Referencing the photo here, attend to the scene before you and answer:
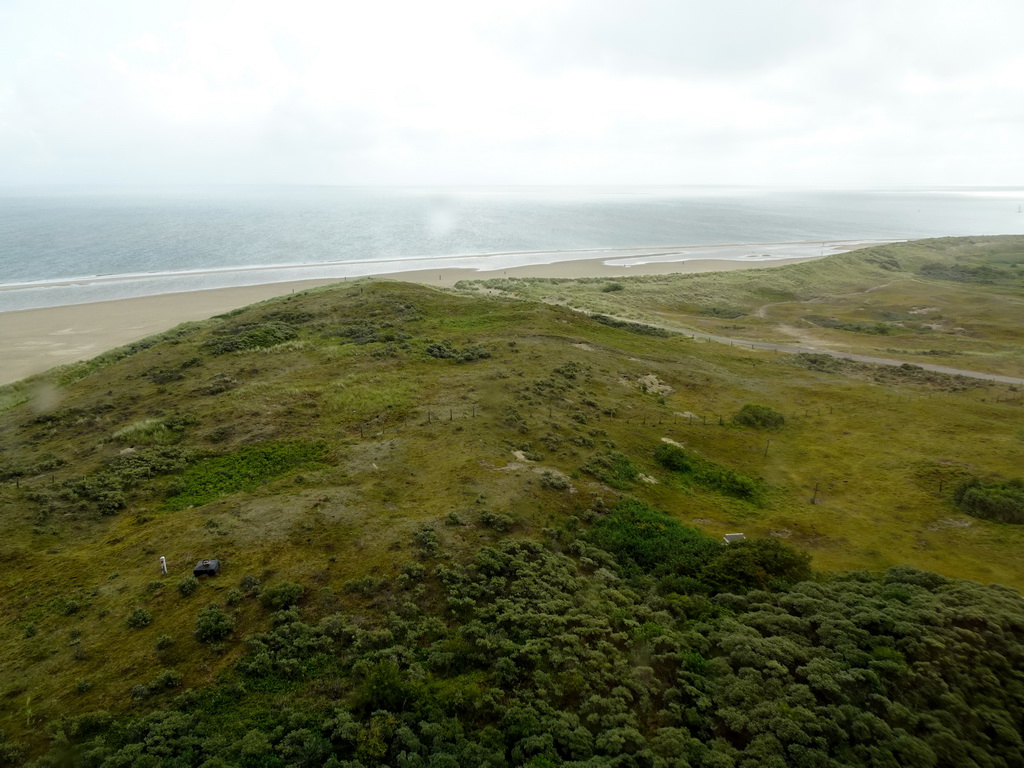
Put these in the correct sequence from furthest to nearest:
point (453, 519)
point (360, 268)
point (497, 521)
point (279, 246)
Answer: point (279, 246), point (360, 268), point (497, 521), point (453, 519)

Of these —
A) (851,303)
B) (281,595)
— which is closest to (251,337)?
(281,595)

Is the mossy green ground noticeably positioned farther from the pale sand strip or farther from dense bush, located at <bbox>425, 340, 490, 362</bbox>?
the pale sand strip

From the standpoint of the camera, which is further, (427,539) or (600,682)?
A: (427,539)

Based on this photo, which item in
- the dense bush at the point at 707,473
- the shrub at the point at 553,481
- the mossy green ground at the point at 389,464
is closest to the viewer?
the mossy green ground at the point at 389,464

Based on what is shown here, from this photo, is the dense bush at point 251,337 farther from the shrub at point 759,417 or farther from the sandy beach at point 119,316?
the shrub at point 759,417

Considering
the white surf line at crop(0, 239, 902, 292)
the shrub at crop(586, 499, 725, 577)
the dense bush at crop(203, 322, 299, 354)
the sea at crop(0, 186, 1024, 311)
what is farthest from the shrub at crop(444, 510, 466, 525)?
the white surf line at crop(0, 239, 902, 292)

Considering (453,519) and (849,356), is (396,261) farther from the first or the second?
(453,519)

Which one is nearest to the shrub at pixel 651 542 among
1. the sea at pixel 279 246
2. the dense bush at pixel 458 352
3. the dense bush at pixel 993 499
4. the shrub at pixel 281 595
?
the shrub at pixel 281 595

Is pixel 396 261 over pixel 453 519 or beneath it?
over
